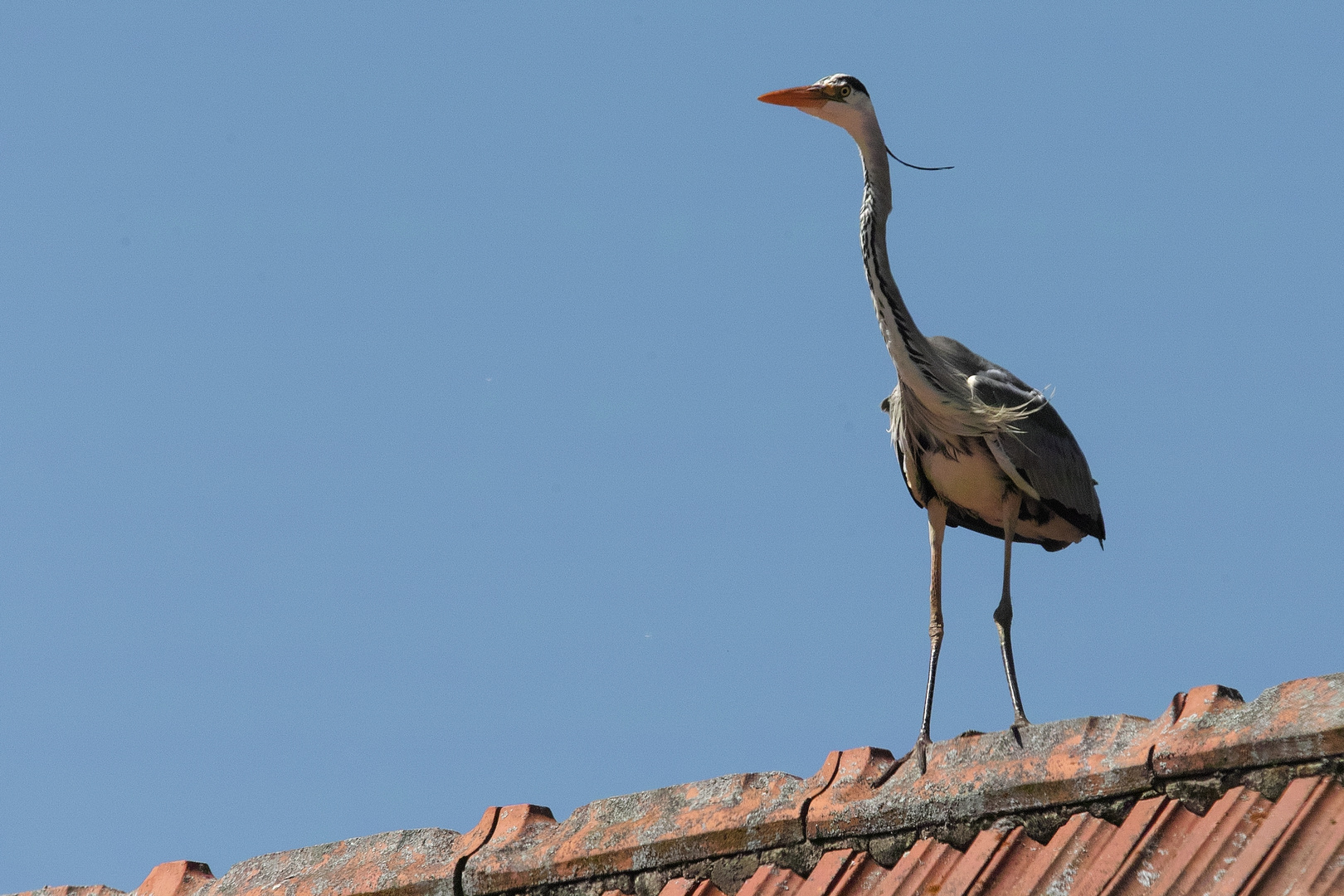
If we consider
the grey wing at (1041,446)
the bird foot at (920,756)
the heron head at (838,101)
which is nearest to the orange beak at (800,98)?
the heron head at (838,101)

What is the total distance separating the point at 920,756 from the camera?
4.61 meters

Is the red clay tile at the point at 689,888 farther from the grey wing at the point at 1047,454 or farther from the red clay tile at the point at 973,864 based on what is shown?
the grey wing at the point at 1047,454

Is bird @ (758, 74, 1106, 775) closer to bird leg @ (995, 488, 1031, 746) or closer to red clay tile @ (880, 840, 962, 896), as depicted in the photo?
bird leg @ (995, 488, 1031, 746)

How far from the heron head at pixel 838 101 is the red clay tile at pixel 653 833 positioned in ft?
11.0

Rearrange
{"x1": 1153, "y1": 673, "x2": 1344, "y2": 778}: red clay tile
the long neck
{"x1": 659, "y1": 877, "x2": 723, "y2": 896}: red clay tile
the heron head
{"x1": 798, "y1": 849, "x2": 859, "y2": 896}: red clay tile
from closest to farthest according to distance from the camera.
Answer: {"x1": 1153, "y1": 673, "x2": 1344, "y2": 778}: red clay tile < {"x1": 798, "y1": 849, "x2": 859, "y2": 896}: red clay tile < {"x1": 659, "y1": 877, "x2": 723, "y2": 896}: red clay tile < the long neck < the heron head

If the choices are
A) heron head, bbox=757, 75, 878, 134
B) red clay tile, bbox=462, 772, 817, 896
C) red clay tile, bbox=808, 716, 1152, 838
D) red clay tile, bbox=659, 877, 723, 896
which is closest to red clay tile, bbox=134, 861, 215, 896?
red clay tile, bbox=462, 772, 817, 896

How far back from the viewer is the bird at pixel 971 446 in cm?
648

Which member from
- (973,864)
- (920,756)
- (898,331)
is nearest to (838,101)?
(898,331)

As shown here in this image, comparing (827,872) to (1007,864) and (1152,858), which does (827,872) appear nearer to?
(1007,864)

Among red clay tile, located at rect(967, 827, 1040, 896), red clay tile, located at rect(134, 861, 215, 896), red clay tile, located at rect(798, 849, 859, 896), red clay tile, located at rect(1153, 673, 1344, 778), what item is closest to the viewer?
red clay tile, located at rect(1153, 673, 1344, 778)

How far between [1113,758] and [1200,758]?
22cm

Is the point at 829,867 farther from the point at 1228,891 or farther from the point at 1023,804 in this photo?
the point at 1228,891

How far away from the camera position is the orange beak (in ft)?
23.8

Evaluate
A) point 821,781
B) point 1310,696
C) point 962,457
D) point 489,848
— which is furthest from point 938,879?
point 962,457
